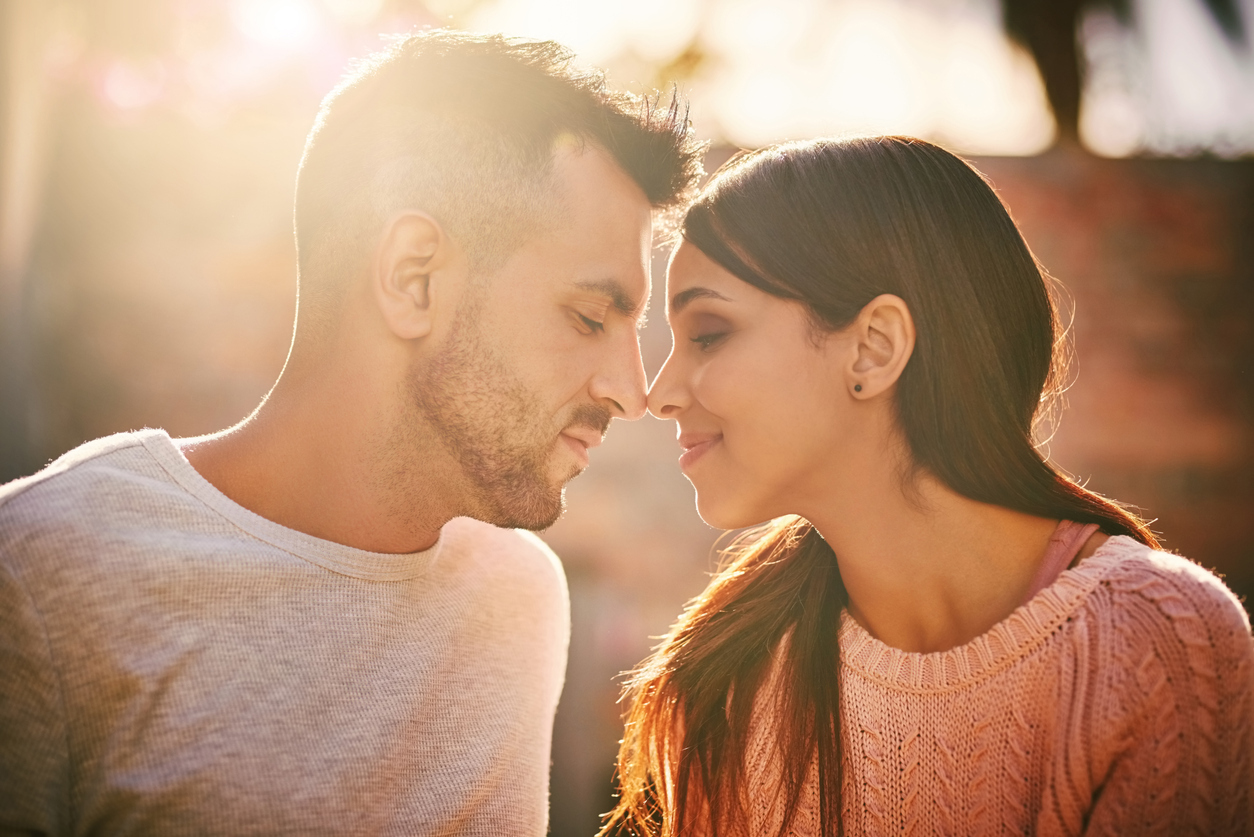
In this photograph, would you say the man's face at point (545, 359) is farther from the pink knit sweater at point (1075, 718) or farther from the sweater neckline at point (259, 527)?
the pink knit sweater at point (1075, 718)

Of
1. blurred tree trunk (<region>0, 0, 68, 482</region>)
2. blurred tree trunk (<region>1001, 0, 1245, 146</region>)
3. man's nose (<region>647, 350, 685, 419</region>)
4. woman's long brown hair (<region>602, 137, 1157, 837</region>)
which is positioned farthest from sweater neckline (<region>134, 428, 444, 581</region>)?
blurred tree trunk (<region>1001, 0, 1245, 146</region>)

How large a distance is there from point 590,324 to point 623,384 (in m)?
0.20

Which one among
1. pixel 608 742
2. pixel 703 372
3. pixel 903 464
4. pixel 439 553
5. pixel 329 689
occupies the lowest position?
pixel 608 742

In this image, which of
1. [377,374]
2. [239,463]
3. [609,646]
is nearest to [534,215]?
[377,374]

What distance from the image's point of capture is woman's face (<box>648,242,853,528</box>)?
208 cm

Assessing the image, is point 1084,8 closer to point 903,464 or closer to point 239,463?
point 903,464

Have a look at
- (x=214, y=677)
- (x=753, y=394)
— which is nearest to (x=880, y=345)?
(x=753, y=394)

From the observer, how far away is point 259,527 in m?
1.88

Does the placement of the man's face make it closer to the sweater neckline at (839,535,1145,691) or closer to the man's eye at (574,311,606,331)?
the man's eye at (574,311,606,331)

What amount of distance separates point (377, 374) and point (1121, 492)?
6.14 metres

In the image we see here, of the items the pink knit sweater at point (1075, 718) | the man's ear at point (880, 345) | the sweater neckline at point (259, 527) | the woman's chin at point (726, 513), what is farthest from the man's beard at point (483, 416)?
the pink knit sweater at point (1075, 718)

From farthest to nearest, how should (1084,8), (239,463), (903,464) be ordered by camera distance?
(1084,8) < (903,464) < (239,463)

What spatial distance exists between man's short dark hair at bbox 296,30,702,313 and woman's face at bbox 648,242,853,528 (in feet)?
1.48

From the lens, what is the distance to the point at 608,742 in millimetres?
4977
